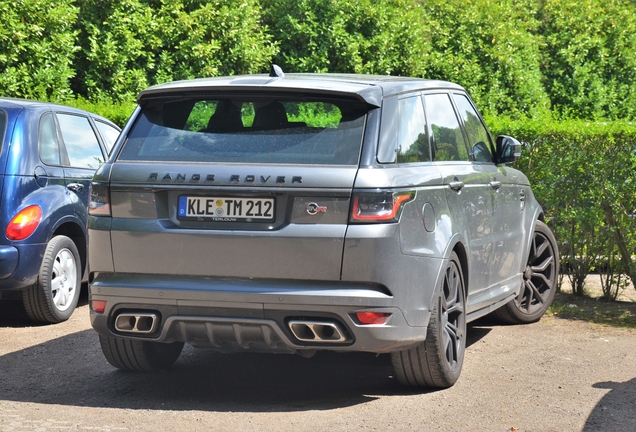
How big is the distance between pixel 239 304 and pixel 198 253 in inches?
14.0

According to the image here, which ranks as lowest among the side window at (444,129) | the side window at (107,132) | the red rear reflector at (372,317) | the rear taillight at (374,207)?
the red rear reflector at (372,317)

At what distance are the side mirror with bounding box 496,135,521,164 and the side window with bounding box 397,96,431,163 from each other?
53.4 inches

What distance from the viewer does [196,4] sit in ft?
59.4

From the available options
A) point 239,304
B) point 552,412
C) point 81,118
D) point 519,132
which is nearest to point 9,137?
point 81,118

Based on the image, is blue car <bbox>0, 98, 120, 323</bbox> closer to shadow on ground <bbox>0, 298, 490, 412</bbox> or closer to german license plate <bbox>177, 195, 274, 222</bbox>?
shadow on ground <bbox>0, 298, 490, 412</bbox>

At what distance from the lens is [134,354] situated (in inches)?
259

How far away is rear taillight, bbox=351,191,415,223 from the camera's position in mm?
5480

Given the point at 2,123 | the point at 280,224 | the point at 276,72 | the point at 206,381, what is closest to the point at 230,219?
the point at 280,224

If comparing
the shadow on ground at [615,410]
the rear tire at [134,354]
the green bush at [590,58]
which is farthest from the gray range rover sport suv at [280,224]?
the green bush at [590,58]

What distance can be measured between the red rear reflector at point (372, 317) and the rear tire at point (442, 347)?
0.49 m

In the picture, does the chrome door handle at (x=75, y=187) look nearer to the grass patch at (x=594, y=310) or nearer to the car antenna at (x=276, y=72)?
the car antenna at (x=276, y=72)

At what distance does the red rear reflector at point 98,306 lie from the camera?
588cm

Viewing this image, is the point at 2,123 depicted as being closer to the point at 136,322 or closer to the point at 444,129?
the point at 136,322

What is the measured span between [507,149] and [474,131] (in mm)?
310
